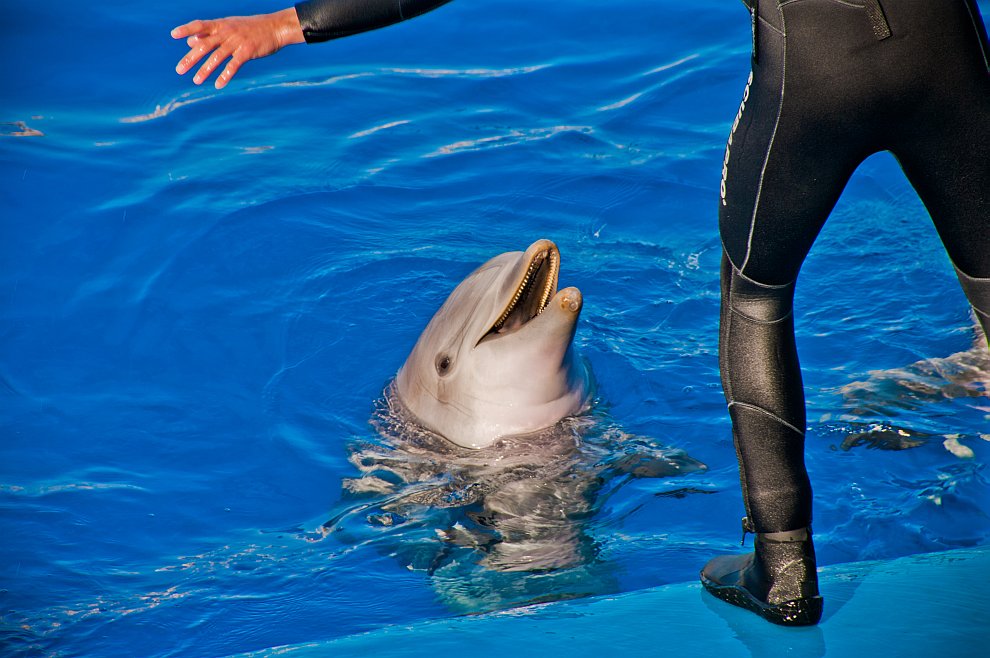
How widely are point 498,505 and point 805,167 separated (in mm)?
2185

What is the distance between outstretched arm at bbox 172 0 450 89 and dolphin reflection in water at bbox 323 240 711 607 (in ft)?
5.43

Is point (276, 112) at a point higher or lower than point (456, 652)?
higher

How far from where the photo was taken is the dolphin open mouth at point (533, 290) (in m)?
4.52

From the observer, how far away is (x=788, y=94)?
2566 mm

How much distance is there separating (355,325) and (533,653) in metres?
3.65

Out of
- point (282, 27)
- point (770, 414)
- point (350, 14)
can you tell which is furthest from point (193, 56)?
point (770, 414)

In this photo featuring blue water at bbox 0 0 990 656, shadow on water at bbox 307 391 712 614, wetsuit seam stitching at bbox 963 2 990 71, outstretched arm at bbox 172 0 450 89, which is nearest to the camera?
wetsuit seam stitching at bbox 963 2 990 71

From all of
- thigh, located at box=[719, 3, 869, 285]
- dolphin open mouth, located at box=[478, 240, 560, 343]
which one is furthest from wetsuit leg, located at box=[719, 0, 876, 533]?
dolphin open mouth, located at box=[478, 240, 560, 343]

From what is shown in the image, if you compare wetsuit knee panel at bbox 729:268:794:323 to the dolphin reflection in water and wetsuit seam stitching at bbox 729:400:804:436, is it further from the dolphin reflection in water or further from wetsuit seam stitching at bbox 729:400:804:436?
the dolphin reflection in water

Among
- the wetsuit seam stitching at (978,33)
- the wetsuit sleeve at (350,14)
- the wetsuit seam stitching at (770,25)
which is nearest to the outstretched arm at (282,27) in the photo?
the wetsuit sleeve at (350,14)

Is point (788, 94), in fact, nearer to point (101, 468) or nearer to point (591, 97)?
point (101, 468)

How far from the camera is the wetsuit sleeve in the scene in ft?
9.62

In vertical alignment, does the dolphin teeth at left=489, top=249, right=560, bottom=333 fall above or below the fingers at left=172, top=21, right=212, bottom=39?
below

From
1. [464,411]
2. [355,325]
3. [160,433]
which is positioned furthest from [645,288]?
[160,433]
